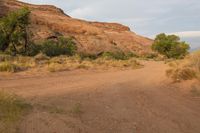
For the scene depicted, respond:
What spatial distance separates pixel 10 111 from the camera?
360 inches

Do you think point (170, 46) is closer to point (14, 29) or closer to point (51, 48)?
point (51, 48)

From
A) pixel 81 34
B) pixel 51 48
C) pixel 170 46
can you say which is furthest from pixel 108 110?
pixel 81 34

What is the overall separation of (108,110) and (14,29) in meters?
33.1

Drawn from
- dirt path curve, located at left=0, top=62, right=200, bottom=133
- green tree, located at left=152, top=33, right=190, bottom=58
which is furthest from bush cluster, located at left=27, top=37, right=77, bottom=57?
dirt path curve, located at left=0, top=62, right=200, bottom=133

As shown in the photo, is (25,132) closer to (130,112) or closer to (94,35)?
(130,112)

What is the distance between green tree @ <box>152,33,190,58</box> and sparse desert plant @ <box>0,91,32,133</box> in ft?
200

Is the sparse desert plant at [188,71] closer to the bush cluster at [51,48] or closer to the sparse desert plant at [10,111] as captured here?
the sparse desert plant at [10,111]

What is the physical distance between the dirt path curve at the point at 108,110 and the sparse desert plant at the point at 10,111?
231 mm

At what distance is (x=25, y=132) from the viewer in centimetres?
785

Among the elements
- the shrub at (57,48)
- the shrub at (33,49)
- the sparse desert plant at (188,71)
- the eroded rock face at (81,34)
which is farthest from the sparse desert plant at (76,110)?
the eroded rock face at (81,34)

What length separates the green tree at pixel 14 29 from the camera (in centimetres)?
4081

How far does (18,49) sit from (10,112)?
120 feet

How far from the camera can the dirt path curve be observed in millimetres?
8406

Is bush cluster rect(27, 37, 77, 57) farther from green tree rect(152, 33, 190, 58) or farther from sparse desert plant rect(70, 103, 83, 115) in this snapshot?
sparse desert plant rect(70, 103, 83, 115)
